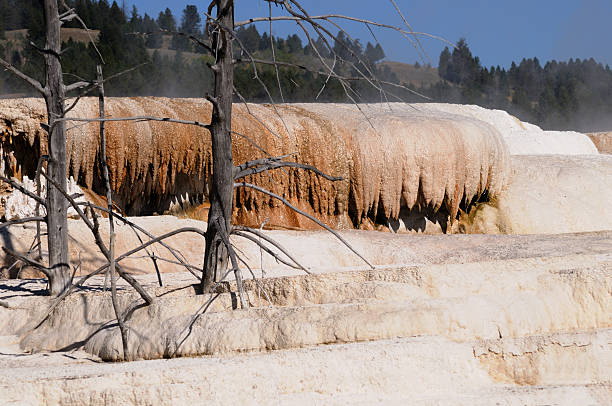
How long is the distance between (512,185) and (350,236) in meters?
6.31

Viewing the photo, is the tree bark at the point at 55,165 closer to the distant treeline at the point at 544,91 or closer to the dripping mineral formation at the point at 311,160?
the dripping mineral formation at the point at 311,160

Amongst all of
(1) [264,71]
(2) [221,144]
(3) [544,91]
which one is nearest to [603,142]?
(1) [264,71]

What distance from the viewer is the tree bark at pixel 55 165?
6.46 metres

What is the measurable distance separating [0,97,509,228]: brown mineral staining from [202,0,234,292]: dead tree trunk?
5.12 m

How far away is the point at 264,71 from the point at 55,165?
102 ft

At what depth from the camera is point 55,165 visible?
6383 millimetres

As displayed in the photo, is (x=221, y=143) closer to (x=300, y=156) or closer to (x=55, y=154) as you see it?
(x=55, y=154)

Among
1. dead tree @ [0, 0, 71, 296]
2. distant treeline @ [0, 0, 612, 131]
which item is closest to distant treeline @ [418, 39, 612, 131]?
distant treeline @ [0, 0, 612, 131]

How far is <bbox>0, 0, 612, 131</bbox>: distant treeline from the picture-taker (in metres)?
21.5

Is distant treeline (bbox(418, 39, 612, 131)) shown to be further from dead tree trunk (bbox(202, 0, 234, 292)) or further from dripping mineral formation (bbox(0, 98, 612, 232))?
dead tree trunk (bbox(202, 0, 234, 292))

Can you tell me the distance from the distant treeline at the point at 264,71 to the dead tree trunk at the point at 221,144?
13 centimetres

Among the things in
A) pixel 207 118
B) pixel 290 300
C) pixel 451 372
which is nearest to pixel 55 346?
pixel 290 300

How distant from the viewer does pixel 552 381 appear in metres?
4.45

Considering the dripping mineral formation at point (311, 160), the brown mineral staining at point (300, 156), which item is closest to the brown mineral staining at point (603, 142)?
the dripping mineral formation at point (311, 160)
